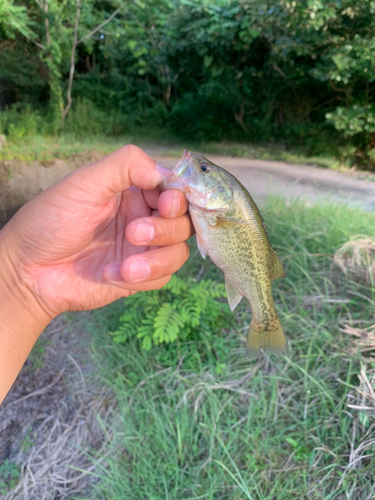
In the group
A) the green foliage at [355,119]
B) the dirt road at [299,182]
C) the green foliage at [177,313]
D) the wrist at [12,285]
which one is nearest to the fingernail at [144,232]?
the wrist at [12,285]

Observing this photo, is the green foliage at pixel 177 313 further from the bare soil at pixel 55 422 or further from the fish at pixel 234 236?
the fish at pixel 234 236

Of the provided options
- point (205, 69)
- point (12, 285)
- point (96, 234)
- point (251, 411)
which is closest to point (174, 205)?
point (96, 234)

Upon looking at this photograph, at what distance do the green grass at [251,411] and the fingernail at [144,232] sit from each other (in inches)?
50.8

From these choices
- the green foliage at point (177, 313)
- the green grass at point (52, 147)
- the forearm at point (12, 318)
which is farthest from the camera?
the green grass at point (52, 147)

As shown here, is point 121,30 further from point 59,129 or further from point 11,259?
point 11,259

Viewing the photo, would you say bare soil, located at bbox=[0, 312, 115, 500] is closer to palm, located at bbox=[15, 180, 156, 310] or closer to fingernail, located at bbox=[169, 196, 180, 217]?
palm, located at bbox=[15, 180, 156, 310]

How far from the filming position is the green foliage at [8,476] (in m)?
2.02

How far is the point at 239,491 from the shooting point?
1.69 meters

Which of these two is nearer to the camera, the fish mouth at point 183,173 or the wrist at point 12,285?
the fish mouth at point 183,173

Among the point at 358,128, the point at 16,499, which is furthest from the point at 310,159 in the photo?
the point at 16,499

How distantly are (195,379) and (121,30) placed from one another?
6.75 meters

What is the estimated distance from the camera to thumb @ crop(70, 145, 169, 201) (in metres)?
1.25

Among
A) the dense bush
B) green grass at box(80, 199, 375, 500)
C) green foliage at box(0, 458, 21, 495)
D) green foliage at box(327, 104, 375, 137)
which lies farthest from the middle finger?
green foliage at box(327, 104, 375, 137)

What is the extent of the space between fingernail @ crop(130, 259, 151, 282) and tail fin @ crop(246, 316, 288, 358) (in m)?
0.52
